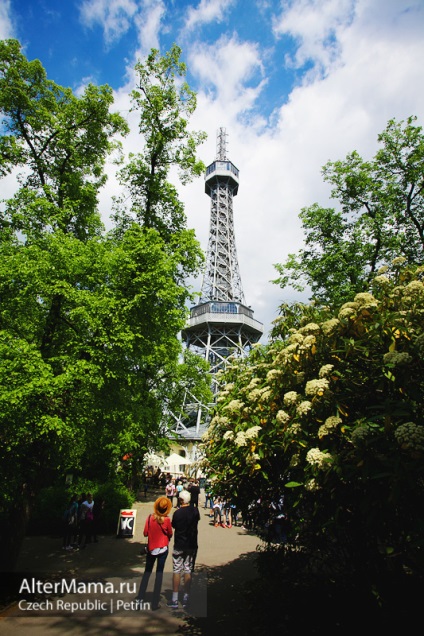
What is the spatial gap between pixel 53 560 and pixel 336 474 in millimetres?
8823

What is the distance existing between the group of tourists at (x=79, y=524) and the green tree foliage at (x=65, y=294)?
2.63 m

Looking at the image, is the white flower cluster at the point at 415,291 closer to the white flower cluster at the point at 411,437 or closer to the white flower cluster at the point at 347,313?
the white flower cluster at the point at 347,313

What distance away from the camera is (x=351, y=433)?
3385mm

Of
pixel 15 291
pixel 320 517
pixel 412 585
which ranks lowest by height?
pixel 412 585

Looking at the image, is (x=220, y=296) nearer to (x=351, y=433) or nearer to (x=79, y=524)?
(x=79, y=524)

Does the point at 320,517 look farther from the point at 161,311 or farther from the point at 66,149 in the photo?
the point at 66,149

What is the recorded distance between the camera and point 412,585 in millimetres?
4207

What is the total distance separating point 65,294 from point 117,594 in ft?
18.7

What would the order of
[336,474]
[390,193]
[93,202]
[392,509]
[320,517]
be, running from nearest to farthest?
[392,509]
[336,474]
[320,517]
[93,202]
[390,193]

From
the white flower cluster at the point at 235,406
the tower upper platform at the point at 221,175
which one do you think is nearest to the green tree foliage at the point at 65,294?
the white flower cluster at the point at 235,406

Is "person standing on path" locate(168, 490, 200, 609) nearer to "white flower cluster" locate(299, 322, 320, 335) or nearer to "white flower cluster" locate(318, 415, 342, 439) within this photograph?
"white flower cluster" locate(318, 415, 342, 439)

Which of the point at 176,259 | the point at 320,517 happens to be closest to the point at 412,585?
the point at 320,517

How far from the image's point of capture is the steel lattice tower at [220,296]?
56.1 meters

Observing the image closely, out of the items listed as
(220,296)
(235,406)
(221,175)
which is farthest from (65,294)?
(221,175)
